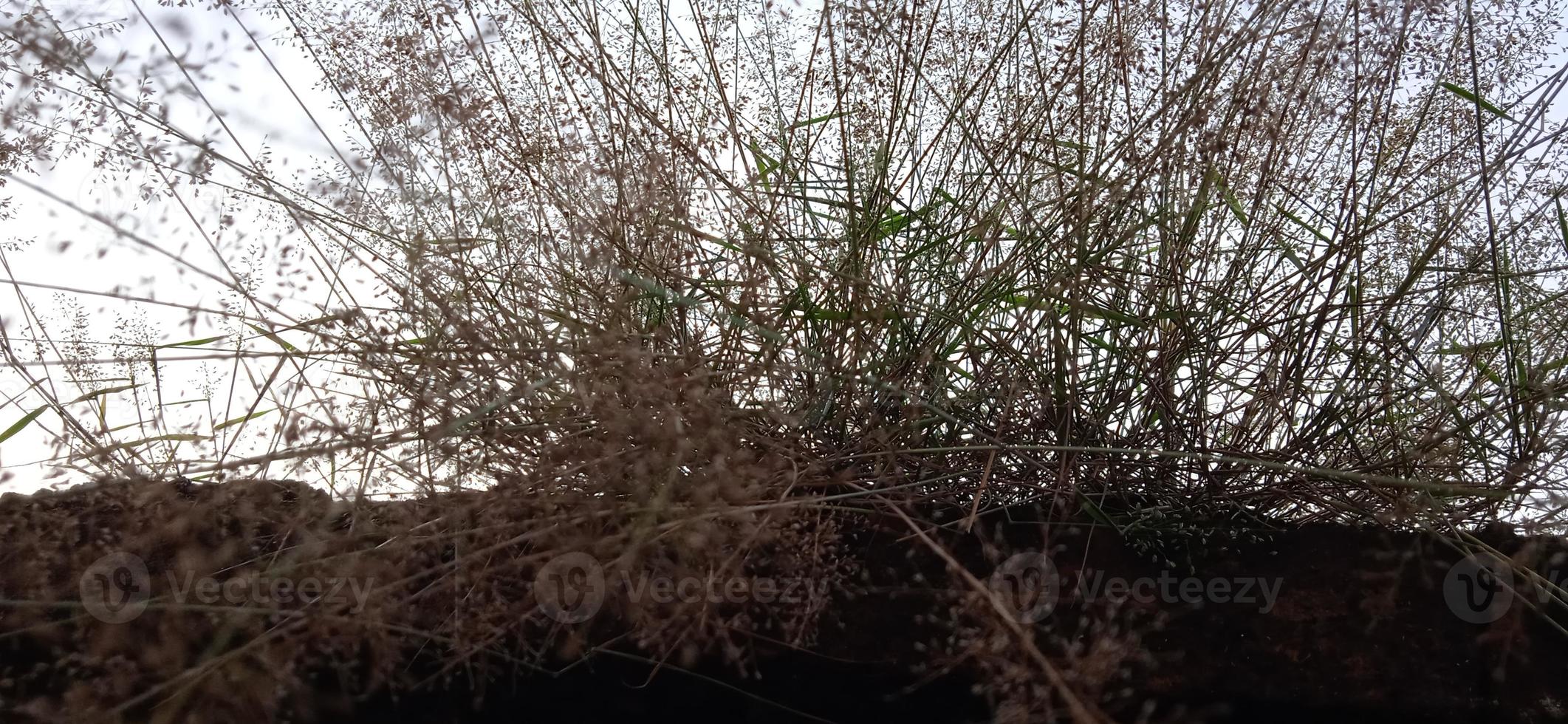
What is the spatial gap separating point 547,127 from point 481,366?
38 cm

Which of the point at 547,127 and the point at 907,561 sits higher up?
the point at 547,127

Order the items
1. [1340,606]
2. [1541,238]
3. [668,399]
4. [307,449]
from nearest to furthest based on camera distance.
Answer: [307,449] < [668,399] < [1340,606] < [1541,238]

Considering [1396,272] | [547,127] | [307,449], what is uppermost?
[547,127]

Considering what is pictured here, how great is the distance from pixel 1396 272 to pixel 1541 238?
150mm

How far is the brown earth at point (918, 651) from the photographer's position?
3.09 ft

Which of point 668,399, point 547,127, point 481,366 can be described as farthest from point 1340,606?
point 547,127

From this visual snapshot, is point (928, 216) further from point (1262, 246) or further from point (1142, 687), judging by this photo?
point (1142, 687)

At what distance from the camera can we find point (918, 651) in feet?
3.24

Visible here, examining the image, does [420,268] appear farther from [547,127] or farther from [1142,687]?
[1142,687]

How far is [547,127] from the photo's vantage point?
125 cm

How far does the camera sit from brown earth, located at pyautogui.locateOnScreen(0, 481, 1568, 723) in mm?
941

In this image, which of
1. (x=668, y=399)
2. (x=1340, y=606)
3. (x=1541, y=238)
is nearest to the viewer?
(x=668, y=399)

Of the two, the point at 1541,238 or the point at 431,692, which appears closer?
the point at 431,692

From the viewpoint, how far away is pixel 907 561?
3.58 feet
